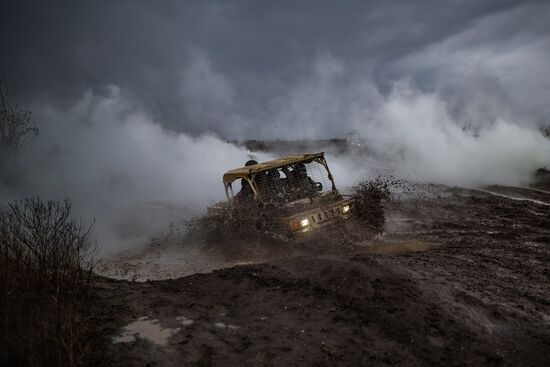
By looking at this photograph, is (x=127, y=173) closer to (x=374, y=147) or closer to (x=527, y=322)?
(x=374, y=147)

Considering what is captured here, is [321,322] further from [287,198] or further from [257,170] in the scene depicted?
[257,170]

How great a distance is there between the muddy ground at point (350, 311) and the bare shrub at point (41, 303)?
1.70 ft

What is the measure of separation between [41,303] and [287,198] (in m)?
6.21

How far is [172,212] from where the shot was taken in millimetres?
17703

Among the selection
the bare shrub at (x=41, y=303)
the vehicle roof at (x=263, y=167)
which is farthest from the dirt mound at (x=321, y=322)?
the vehicle roof at (x=263, y=167)

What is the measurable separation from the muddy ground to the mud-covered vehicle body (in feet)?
2.45

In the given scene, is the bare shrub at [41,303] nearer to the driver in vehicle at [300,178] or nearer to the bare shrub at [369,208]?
the driver in vehicle at [300,178]

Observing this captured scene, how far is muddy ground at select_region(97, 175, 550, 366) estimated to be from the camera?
4.12m

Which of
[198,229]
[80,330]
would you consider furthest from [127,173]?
[80,330]

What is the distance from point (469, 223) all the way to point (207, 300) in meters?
8.60

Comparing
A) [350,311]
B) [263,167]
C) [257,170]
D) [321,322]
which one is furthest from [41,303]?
[263,167]

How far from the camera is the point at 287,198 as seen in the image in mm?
9523

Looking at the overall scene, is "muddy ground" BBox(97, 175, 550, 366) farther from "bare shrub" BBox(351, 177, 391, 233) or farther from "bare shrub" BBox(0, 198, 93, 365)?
"bare shrub" BBox(351, 177, 391, 233)

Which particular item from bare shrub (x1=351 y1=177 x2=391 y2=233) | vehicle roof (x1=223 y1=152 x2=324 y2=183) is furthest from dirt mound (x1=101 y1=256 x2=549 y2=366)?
vehicle roof (x1=223 y1=152 x2=324 y2=183)
